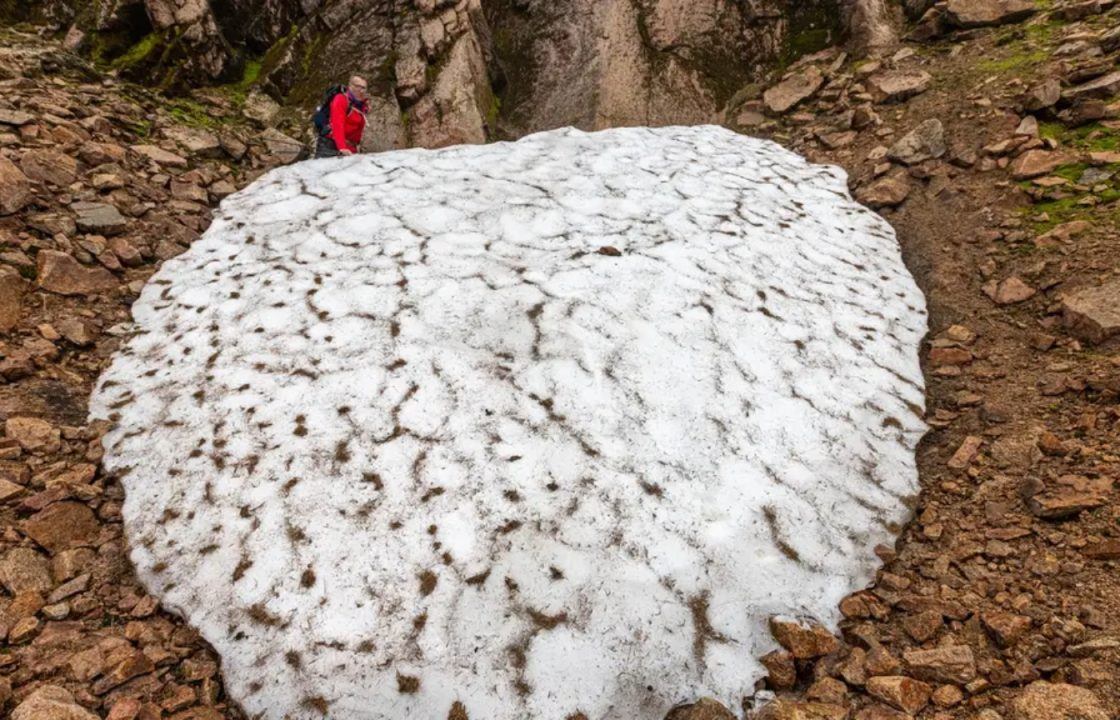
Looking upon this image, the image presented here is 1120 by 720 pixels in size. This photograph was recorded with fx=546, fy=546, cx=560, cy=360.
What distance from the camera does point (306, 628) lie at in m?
2.72

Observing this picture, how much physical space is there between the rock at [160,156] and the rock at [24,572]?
4711mm

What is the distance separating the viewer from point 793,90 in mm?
8328

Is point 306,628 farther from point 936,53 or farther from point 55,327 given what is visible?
point 936,53

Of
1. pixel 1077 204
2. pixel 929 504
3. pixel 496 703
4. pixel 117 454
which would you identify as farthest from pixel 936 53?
pixel 117 454

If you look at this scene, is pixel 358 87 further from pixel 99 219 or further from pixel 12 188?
pixel 12 188

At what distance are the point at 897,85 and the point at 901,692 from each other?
7.54 metres

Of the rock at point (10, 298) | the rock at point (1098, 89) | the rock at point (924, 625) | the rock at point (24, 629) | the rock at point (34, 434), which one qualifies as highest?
the rock at point (1098, 89)

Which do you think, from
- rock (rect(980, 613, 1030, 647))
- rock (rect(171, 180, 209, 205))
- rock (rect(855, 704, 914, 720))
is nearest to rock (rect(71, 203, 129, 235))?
rock (rect(171, 180, 209, 205))

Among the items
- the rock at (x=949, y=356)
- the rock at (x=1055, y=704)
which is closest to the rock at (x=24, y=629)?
the rock at (x=1055, y=704)

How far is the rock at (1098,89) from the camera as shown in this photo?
5305 millimetres

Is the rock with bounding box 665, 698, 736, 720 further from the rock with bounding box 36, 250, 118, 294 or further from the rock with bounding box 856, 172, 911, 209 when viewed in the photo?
the rock with bounding box 856, 172, 911, 209

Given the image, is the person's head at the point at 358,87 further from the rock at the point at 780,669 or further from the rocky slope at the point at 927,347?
the rock at the point at 780,669

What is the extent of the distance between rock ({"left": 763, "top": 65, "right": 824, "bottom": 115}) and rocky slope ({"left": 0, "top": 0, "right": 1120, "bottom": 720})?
46 mm

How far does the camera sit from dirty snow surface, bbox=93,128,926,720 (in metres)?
2.67
